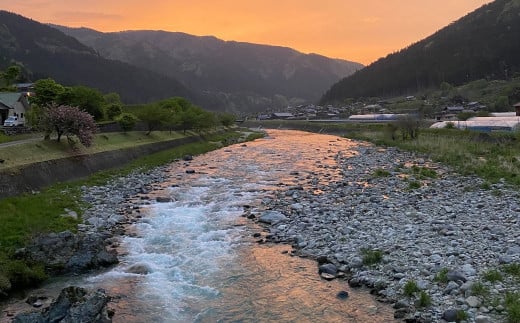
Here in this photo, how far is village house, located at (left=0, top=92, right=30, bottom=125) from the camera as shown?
59.5 metres

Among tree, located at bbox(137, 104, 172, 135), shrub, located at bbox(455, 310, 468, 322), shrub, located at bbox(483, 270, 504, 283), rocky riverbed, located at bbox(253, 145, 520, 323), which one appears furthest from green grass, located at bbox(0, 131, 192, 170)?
shrub, located at bbox(483, 270, 504, 283)

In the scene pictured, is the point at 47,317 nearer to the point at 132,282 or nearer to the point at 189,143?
the point at 132,282

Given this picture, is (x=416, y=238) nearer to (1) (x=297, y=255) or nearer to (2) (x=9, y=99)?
(1) (x=297, y=255)

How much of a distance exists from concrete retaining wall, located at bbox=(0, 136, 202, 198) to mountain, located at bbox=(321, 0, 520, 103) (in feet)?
475

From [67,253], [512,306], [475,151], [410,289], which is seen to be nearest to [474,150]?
[475,151]

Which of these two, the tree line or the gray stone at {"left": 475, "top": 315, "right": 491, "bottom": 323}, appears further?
the tree line

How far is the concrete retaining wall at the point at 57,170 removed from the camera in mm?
23972

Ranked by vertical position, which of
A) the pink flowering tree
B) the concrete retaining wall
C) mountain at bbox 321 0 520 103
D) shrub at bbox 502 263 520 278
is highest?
mountain at bbox 321 0 520 103

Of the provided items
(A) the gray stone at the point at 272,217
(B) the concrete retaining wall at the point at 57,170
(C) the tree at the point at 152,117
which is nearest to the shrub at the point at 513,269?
(A) the gray stone at the point at 272,217

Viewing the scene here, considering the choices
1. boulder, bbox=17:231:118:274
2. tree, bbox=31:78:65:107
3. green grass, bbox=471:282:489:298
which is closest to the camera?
green grass, bbox=471:282:489:298

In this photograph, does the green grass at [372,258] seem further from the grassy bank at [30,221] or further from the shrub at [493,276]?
the grassy bank at [30,221]

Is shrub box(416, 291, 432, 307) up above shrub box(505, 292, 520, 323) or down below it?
below

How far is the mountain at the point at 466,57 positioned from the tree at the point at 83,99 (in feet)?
455

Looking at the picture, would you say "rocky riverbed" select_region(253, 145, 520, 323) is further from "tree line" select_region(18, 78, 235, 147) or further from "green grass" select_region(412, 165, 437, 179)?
"tree line" select_region(18, 78, 235, 147)
